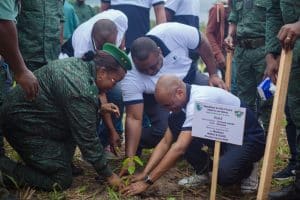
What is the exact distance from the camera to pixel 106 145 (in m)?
4.54

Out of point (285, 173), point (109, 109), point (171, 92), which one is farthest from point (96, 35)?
point (285, 173)

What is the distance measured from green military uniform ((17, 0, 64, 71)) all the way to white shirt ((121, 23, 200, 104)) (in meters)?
0.79

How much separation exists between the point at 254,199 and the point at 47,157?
65.9 inches

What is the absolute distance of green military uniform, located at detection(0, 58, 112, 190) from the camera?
334cm

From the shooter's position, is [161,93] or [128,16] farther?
[128,16]

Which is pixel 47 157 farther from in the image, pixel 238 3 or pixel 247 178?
pixel 238 3

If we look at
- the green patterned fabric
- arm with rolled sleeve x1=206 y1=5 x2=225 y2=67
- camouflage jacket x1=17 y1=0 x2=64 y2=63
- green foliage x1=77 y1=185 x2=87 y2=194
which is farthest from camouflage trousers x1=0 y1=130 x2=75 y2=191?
arm with rolled sleeve x1=206 y1=5 x2=225 y2=67

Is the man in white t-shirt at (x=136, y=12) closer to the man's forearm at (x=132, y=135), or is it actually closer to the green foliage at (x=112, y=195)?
the man's forearm at (x=132, y=135)

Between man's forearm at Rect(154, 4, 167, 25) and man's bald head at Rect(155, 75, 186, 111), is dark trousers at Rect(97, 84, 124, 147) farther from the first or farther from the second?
man's forearm at Rect(154, 4, 167, 25)

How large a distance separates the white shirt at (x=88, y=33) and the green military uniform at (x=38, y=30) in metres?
0.22

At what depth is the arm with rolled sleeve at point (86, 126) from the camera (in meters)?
3.33

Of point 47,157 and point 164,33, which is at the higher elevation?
point 164,33

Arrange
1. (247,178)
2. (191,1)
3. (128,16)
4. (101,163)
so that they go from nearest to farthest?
(101,163)
(247,178)
(128,16)
(191,1)

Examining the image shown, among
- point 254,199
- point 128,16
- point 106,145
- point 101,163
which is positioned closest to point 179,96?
point 101,163
